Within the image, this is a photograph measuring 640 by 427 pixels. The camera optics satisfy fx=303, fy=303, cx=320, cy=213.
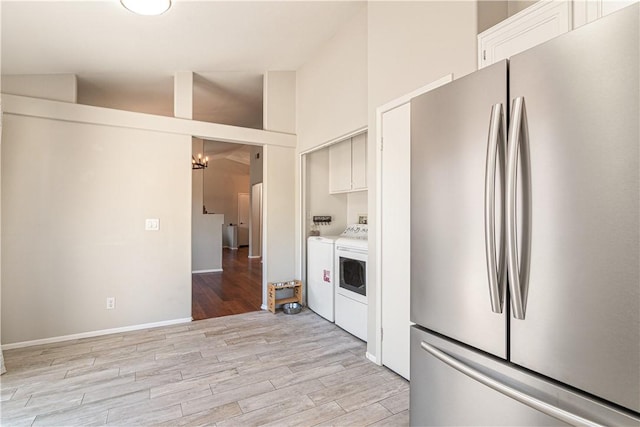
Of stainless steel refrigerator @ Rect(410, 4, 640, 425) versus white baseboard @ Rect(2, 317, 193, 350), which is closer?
stainless steel refrigerator @ Rect(410, 4, 640, 425)

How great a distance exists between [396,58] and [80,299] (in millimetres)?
3777

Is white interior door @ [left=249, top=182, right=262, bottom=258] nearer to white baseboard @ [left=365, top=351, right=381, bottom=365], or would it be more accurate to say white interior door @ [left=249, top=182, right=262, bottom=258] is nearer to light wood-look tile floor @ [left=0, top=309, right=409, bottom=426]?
light wood-look tile floor @ [left=0, top=309, right=409, bottom=426]

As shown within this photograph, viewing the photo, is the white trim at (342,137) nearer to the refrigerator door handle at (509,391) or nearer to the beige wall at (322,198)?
the beige wall at (322,198)

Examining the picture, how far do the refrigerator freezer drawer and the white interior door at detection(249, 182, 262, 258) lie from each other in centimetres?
749

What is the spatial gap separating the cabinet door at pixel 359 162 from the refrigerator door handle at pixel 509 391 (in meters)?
2.58

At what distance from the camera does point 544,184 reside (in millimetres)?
918

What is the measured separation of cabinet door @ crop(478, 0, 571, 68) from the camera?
136 centimetres

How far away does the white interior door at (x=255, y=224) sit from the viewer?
28.0ft

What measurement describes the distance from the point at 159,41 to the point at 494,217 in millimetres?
3417

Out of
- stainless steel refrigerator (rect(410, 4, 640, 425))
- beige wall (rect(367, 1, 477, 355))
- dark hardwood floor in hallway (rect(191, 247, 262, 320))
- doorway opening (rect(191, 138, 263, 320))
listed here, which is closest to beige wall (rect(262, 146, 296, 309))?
dark hardwood floor in hallway (rect(191, 247, 262, 320))

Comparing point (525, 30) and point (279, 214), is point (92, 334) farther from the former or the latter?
point (525, 30)

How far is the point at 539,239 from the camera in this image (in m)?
0.93

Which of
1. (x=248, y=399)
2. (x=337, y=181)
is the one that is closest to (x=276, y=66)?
(x=337, y=181)

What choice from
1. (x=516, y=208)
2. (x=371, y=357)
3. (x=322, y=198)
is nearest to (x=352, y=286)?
(x=371, y=357)
